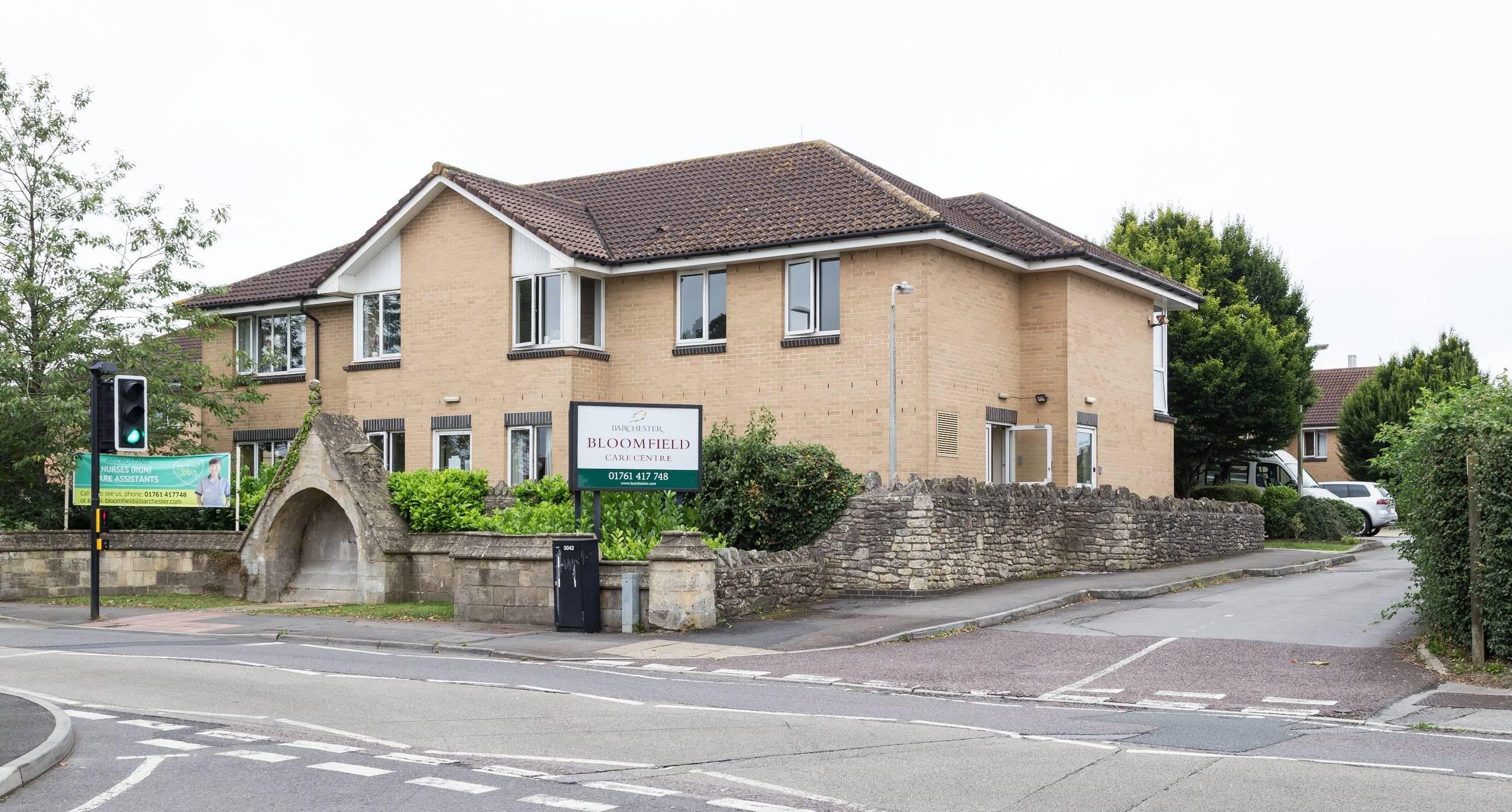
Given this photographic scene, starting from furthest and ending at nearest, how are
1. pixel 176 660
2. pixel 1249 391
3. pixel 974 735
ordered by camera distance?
pixel 1249 391, pixel 176 660, pixel 974 735

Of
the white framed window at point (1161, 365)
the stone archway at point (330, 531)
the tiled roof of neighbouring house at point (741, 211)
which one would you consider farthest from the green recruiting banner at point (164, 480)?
the white framed window at point (1161, 365)

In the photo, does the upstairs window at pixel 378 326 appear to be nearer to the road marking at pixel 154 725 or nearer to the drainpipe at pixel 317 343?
the drainpipe at pixel 317 343

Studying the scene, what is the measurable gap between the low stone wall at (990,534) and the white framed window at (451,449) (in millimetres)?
10400

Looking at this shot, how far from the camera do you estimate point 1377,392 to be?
173 feet

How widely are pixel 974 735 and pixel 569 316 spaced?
61.9ft

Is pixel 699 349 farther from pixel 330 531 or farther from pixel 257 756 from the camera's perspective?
pixel 257 756

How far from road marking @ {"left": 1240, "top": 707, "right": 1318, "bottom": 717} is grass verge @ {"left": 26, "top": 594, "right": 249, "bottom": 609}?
17.5m

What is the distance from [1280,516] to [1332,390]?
3541cm

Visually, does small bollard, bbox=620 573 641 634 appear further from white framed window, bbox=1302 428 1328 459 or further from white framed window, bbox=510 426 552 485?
white framed window, bbox=1302 428 1328 459

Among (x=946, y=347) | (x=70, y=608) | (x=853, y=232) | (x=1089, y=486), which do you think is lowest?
(x=70, y=608)

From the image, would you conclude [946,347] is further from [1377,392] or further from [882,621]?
[1377,392]

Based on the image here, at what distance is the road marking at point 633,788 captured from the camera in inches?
316

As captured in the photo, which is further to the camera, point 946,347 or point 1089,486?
point 1089,486

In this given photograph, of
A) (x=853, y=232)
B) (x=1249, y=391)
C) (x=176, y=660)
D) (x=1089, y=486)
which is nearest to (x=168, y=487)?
(x=176, y=660)
